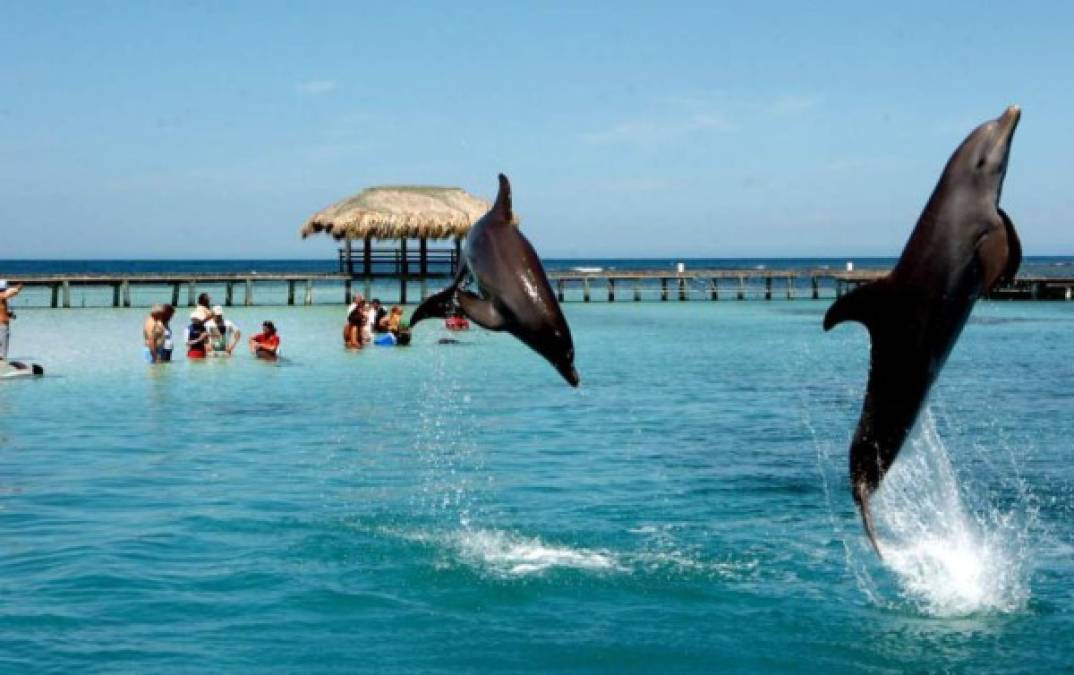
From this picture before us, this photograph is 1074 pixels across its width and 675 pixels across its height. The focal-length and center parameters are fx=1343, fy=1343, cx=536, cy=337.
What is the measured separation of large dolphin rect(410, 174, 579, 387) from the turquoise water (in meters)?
2.19

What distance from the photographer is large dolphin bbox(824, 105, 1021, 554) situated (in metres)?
6.62

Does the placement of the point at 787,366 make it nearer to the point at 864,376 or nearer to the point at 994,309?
the point at 864,376

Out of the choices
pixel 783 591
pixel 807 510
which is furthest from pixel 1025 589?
pixel 807 510

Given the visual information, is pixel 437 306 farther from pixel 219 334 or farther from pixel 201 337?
pixel 219 334

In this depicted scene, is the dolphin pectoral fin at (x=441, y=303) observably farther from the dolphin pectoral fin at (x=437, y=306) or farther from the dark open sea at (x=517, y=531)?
the dark open sea at (x=517, y=531)

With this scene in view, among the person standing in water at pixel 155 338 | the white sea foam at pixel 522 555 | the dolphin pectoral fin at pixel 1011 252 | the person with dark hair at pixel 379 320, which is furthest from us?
the person with dark hair at pixel 379 320

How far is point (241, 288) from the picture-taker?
89312 mm

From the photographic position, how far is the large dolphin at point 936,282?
662 cm

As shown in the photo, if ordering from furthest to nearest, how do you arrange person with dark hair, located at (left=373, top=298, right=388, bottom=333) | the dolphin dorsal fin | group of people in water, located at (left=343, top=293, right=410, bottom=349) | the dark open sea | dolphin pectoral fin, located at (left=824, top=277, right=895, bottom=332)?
person with dark hair, located at (left=373, top=298, right=388, bottom=333), group of people in water, located at (left=343, top=293, right=410, bottom=349), the dark open sea, the dolphin dorsal fin, dolphin pectoral fin, located at (left=824, top=277, right=895, bottom=332)

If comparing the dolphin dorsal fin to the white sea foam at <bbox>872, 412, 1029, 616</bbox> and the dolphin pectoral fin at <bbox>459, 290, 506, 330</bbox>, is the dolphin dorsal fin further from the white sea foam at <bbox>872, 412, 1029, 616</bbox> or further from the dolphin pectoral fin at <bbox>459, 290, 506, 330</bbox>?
the white sea foam at <bbox>872, 412, 1029, 616</bbox>

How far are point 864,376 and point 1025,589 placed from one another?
55.2 feet

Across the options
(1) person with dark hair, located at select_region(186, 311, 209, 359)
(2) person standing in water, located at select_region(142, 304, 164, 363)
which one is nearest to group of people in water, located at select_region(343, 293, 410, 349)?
(1) person with dark hair, located at select_region(186, 311, 209, 359)

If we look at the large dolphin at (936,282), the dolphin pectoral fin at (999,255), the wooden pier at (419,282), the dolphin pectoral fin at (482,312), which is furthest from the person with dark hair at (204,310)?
the dolphin pectoral fin at (999,255)

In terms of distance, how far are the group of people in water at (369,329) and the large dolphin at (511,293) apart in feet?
74.6
